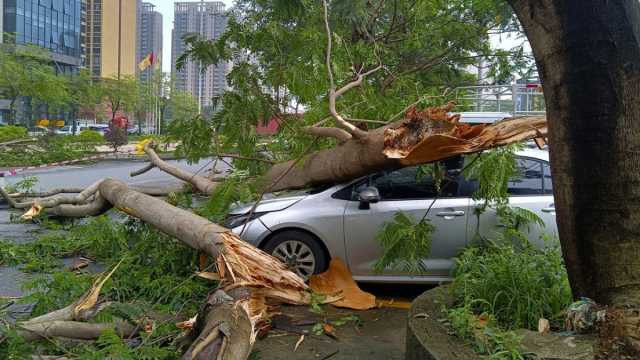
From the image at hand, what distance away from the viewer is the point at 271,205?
265 inches

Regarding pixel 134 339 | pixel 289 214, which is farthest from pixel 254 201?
pixel 134 339

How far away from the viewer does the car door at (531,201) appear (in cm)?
634

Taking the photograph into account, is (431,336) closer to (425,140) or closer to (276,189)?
(425,140)

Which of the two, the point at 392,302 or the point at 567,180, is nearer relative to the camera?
the point at 567,180

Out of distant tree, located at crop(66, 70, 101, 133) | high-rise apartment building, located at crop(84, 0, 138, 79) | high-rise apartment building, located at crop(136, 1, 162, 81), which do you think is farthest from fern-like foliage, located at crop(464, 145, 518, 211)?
high-rise apartment building, located at crop(136, 1, 162, 81)

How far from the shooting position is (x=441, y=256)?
6.40 meters

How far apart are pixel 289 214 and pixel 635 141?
12.5ft

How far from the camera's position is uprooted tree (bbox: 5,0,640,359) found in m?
3.38

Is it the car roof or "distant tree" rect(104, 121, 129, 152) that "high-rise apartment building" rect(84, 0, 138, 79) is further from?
the car roof

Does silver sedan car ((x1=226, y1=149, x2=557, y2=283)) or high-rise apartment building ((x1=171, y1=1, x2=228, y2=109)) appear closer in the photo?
silver sedan car ((x1=226, y1=149, x2=557, y2=283))

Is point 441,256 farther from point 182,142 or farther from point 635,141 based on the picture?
point 635,141

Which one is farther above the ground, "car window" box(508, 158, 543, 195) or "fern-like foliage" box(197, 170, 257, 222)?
"car window" box(508, 158, 543, 195)

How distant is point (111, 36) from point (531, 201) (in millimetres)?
83723

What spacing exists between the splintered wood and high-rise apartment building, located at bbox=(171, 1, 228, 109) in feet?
7.73
